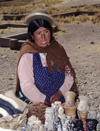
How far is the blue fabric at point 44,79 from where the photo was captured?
9.02 feet

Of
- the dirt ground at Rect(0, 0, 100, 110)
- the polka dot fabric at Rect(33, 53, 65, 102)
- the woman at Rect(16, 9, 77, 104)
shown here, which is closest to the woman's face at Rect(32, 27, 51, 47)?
the woman at Rect(16, 9, 77, 104)

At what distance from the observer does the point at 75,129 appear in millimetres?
2086

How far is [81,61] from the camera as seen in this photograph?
7730mm

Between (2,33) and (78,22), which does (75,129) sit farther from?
(78,22)

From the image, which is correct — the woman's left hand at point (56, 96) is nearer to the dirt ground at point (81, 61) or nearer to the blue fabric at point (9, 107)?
the blue fabric at point (9, 107)

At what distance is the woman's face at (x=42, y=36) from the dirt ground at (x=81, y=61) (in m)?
2.29

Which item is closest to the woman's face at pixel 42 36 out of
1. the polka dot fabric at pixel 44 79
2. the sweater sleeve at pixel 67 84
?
the polka dot fabric at pixel 44 79

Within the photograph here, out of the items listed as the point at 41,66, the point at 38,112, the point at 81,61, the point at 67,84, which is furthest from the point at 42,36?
the point at 81,61

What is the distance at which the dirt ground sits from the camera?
553 centimetres

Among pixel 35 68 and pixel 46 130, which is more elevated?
pixel 35 68

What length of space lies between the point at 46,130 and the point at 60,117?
0.18 meters

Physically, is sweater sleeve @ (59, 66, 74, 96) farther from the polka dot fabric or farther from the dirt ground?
the dirt ground

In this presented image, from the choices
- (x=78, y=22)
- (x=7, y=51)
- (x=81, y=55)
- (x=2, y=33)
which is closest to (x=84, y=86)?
(x=81, y=55)

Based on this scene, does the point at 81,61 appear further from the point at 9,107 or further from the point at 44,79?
the point at 9,107
